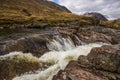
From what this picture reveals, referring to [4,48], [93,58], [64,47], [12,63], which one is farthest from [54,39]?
[93,58]

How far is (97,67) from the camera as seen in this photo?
2478cm

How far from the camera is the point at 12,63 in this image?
30266mm

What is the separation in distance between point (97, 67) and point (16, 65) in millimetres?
11521

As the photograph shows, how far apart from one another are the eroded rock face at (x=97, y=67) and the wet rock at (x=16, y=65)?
7.20m

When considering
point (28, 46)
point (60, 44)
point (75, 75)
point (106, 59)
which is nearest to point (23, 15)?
point (60, 44)

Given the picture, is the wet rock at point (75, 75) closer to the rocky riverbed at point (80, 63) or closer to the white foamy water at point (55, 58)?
the rocky riverbed at point (80, 63)

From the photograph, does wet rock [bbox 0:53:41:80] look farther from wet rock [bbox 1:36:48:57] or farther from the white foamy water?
wet rock [bbox 1:36:48:57]

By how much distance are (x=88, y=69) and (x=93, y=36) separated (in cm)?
3444

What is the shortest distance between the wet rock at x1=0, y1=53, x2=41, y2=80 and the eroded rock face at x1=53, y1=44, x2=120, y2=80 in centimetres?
720

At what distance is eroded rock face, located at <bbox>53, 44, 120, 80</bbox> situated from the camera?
74.9 ft

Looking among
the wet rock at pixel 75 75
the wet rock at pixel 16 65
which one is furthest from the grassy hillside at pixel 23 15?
the wet rock at pixel 75 75

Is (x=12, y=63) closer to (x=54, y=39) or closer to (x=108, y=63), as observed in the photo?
(x=108, y=63)

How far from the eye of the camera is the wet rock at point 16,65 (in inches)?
1126

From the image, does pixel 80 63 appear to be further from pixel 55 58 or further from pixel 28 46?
pixel 28 46
